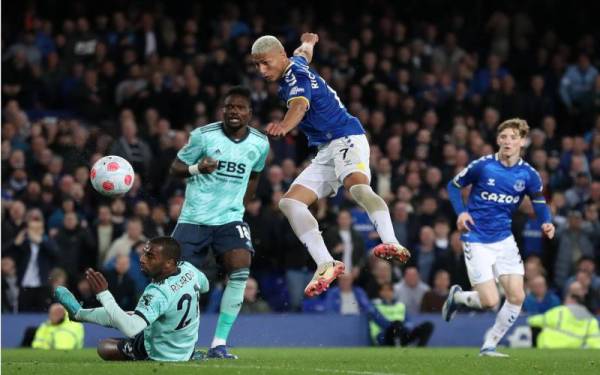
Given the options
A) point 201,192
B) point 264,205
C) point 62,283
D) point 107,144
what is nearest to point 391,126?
point 264,205

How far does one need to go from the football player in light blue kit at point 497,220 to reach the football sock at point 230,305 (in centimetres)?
280

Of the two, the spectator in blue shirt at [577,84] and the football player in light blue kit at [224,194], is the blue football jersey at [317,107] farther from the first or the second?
the spectator in blue shirt at [577,84]

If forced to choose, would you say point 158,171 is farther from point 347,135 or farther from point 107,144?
point 347,135

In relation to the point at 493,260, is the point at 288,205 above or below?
above

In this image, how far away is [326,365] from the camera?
39.3ft

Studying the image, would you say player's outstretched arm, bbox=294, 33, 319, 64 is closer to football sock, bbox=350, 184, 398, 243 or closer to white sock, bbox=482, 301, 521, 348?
football sock, bbox=350, 184, 398, 243

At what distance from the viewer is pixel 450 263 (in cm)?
1941

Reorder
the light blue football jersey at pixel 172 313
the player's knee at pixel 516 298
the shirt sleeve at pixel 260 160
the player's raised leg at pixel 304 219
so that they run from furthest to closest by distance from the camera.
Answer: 1. the player's knee at pixel 516 298
2. the shirt sleeve at pixel 260 160
3. the player's raised leg at pixel 304 219
4. the light blue football jersey at pixel 172 313

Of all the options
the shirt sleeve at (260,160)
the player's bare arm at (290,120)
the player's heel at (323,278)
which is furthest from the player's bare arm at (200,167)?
the player's heel at (323,278)

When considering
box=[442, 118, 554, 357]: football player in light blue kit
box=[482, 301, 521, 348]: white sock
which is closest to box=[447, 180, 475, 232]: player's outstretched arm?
box=[442, 118, 554, 357]: football player in light blue kit

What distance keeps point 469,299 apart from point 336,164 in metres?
2.91

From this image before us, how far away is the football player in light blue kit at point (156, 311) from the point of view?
11031mm

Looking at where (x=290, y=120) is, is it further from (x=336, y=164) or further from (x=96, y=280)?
(x=96, y=280)

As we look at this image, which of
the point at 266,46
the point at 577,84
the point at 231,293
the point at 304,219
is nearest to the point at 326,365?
the point at 231,293
